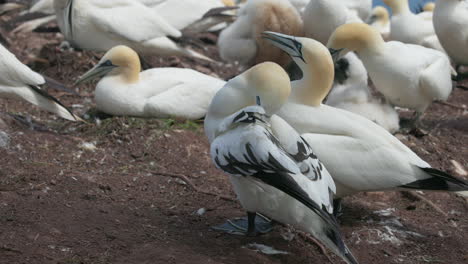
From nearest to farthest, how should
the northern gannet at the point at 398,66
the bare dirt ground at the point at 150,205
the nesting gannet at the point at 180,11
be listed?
1. the bare dirt ground at the point at 150,205
2. the northern gannet at the point at 398,66
3. the nesting gannet at the point at 180,11

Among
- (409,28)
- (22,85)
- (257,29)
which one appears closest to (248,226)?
(22,85)

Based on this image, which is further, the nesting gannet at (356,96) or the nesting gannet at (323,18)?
the nesting gannet at (323,18)

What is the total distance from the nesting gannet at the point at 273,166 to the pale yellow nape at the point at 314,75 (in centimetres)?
67

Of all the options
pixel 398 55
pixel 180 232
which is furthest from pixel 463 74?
pixel 180 232

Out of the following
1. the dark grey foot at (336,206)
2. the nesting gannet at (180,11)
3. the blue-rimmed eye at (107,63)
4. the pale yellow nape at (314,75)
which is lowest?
the nesting gannet at (180,11)

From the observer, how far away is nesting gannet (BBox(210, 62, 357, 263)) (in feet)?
12.0

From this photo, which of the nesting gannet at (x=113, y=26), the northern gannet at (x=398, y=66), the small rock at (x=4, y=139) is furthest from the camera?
the nesting gannet at (x=113, y=26)

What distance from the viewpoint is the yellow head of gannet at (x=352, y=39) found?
5.93m

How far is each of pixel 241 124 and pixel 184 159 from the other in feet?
5.82

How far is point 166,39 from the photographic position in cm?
812

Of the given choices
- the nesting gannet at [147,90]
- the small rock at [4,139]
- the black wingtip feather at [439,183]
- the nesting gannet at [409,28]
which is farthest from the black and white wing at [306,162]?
the nesting gannet at [409,28]

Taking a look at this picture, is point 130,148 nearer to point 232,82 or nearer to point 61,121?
point 61,121

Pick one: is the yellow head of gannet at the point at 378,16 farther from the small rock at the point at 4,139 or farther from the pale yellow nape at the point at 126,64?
the small rock at the point at 4,139

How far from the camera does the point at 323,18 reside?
7.49 meters
